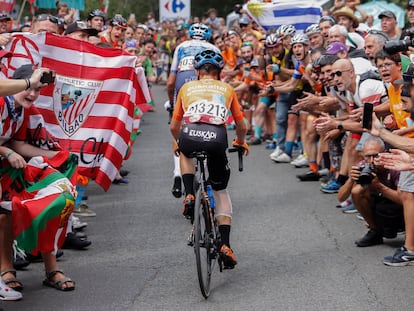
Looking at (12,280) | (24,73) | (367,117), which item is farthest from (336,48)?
(12,280)

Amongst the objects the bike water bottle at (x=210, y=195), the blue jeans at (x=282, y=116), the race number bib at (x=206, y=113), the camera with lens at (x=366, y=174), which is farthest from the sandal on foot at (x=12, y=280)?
the blue jeans at (x=282, y=116)

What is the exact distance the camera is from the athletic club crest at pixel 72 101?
9102mm

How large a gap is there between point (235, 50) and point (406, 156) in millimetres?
13238

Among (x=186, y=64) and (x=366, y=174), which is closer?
(x=366, y=174)

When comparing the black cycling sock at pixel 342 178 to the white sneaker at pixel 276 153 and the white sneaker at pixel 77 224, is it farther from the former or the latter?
the white sneaker at pixel 276 153

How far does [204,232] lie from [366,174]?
82.5 inches

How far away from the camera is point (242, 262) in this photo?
8102 millimetres

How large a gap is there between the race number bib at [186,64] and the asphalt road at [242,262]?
168 cm

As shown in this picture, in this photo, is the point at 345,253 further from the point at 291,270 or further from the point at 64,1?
the point at 64,1

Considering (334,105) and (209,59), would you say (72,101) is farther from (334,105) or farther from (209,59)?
(334,105)

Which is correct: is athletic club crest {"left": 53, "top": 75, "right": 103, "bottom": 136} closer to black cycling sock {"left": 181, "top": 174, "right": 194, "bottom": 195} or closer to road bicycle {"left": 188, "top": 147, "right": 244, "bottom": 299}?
black cycling sock {"left": 181, "top": 174, "right": 194, "bottom": 195}

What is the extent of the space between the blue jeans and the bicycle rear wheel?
24.7 ft

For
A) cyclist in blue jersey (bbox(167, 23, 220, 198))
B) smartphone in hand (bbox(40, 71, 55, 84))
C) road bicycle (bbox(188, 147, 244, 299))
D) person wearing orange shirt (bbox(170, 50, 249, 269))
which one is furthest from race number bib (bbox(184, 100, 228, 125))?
cyclist in blue jersey (bbox(167, 23, 220, 198))

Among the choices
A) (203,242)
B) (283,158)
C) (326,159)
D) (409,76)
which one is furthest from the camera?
(283,158)
